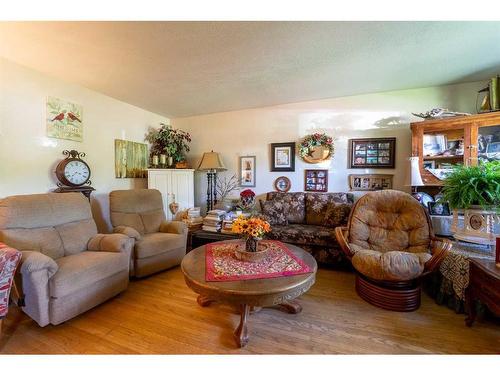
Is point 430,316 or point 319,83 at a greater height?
point 319,83

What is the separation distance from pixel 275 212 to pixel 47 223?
8.50 ft

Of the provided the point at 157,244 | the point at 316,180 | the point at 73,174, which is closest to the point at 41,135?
the point at 73,174

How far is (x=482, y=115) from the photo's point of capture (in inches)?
87.5

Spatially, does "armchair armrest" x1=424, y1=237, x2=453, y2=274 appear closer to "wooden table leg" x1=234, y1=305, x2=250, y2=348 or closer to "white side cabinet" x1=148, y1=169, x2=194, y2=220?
"wooden table leg" x1=234, y1=305, x2=250, y2=348

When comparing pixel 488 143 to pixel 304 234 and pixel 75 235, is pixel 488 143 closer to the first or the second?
pixel 304 234

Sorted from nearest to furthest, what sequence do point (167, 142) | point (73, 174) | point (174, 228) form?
point (73, 174)
point (174, 228)
point (167, 142)

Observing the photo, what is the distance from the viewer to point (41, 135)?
237cm

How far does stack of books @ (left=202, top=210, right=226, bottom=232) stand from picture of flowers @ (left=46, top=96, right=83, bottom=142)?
199 cm

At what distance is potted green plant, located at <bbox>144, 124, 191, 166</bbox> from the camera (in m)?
3.71

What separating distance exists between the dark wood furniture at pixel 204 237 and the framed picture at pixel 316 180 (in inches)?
56.6

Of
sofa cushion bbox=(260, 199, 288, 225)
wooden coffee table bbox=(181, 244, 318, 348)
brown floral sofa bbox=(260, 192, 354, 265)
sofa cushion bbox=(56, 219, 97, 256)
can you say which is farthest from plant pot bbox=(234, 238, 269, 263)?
sofa cushion bbox=(56, 219, 97, 256)
